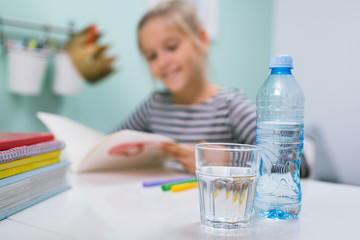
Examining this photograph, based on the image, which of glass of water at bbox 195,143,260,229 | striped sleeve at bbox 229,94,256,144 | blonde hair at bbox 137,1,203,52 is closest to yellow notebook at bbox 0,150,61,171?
glass of water at bbox 195,143,260,229

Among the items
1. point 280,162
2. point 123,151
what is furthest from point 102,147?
point 280,162

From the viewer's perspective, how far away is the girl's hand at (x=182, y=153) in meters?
0.81

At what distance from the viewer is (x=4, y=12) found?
3.42ft

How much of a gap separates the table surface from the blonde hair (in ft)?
1.99

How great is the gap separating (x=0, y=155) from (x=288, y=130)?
40cm

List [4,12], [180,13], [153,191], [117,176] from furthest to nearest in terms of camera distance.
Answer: [180,13]
[4,12]
[117,176]
[153,191]

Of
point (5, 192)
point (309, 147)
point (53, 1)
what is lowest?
point (309, 147)

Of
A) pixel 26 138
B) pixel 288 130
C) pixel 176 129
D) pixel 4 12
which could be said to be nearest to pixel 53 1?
pixel 4 12

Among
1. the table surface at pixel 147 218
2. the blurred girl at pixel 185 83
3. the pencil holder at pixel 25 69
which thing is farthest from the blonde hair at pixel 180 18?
the table surface at pixel 147 218

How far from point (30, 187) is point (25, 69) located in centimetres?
57

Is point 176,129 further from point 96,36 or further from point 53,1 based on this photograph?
point 53,1

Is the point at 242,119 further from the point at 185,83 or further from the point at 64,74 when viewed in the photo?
the point at 64,74

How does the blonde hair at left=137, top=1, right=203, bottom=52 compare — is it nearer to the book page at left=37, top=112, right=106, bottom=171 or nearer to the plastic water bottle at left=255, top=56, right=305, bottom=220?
the book page at left=37, top=112, right=106, bottom=171

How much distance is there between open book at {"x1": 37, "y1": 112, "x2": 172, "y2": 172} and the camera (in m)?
0.78
